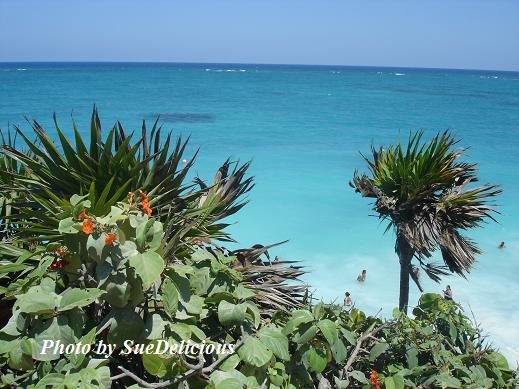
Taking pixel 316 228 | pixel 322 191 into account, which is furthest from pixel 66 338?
pixel 322 191

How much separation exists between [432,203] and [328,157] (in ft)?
59.9

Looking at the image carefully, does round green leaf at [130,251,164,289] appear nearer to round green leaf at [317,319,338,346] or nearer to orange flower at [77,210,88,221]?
orange flower at [77,210,88,221]

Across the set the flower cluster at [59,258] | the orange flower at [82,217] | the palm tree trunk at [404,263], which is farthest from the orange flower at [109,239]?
the palm tree trunk at [404,263]

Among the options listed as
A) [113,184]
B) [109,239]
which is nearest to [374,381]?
[109,239]

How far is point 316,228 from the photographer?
48.6 ft

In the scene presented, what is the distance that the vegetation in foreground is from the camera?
202 cm

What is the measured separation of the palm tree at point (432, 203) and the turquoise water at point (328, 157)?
1.31 ft

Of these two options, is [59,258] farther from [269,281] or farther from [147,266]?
[269,281]

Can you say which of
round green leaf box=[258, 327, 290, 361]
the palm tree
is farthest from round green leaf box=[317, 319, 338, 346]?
the palm tree

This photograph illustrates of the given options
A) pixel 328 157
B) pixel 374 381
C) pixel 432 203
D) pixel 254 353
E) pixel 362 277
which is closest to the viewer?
pixel 254 353

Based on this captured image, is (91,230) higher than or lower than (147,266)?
higher

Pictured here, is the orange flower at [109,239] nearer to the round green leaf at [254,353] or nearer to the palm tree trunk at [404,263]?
the round green leaf at [254,353]

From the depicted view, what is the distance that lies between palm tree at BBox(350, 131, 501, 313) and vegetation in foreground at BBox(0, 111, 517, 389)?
2096 millimetres

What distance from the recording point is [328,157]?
2316 centimetres
